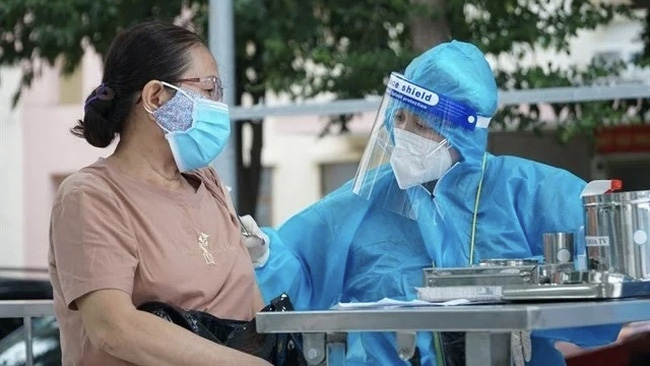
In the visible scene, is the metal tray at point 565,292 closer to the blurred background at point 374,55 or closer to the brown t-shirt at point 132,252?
the brown t-shirt at point 132,252

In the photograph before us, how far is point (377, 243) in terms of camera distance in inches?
135

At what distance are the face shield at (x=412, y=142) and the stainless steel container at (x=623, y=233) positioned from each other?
2.06ft

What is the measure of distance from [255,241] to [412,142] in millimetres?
454

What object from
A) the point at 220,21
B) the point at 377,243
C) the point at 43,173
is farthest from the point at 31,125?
the point at 377,243

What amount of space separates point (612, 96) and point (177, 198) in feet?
10.5

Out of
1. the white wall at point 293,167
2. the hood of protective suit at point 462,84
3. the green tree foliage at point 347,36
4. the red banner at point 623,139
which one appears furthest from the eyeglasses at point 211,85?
the white wall at point 293,167

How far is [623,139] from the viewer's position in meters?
9.88

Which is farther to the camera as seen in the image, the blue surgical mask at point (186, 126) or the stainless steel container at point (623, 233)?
the blue surgical mask at point (186, 126)

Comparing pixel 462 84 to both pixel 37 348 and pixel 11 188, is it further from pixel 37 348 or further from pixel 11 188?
pixel 11 188

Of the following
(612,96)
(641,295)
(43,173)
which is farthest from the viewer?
(43,173)

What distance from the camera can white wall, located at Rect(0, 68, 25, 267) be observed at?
66.3 feet

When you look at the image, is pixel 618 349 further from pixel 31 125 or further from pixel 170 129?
pixel 31 125

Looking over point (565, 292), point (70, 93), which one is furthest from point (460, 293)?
point (70, 93)

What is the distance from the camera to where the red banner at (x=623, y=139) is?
853cm
